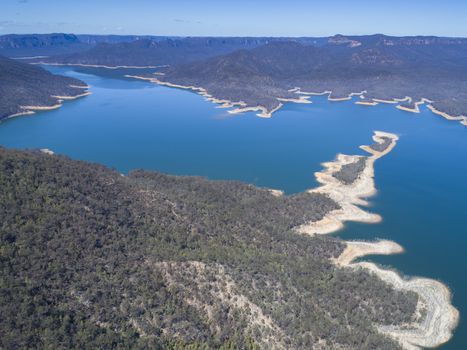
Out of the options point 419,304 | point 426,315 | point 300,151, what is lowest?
point 426,315

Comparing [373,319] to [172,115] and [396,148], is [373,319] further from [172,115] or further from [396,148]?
[172,115]

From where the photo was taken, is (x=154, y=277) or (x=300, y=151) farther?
(x=300, y=151)

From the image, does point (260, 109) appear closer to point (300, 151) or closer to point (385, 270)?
point (300, 151)

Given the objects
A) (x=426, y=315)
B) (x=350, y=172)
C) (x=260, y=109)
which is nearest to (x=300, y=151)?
(x=350, y=172)

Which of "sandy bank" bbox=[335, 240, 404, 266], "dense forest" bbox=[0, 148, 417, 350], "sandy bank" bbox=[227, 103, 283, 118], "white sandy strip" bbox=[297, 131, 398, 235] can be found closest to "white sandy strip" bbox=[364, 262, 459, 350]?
"dense forest" bbox=[0, 148, 417, 350]

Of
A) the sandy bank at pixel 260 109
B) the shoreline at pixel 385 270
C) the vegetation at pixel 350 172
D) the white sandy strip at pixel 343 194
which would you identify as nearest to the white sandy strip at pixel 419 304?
the shoreline at pixel 385 270
